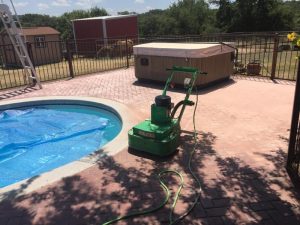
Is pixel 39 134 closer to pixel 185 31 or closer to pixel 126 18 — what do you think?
pixel 126 18

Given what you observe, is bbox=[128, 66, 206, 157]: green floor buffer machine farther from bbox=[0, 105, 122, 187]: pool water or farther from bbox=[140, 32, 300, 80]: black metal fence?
bbox=[140, 32, 300, 80]: black metal fence

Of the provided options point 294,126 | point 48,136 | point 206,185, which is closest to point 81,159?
point 206,185

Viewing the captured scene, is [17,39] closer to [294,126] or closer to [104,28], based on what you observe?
[294,126]

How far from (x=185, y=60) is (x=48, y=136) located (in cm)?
410

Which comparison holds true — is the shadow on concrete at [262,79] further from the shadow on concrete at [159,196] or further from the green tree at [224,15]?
the green tree at [224,15]

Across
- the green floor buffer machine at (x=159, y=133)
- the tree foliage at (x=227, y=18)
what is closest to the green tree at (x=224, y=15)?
the tree foliage at (x=227, y=18)

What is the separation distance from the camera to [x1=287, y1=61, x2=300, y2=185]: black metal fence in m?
3.82

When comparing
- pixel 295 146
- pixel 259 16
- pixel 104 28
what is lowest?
pixel 295 146

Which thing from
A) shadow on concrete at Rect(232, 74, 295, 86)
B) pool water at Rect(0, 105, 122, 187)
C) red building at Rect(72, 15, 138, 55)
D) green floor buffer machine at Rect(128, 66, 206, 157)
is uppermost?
red building at Rect(72, 15, 138, 55)

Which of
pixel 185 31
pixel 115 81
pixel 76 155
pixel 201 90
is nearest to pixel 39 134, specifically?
pixel 76 155

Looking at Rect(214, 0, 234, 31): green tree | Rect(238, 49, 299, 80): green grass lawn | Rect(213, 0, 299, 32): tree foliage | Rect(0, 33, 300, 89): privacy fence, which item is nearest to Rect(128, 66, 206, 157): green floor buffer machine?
Rect(0, 33, 300, 89): privacy fence

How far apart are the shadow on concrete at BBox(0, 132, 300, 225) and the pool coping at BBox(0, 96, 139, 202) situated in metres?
0.15

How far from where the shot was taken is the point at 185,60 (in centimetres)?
857

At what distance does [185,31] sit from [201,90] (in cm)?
3955
